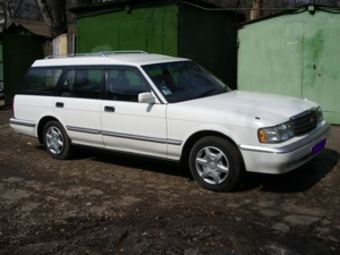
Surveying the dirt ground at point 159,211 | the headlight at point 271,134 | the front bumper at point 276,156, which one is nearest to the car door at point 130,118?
the dirt ground at point 159,211

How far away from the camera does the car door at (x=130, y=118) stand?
20.0ft

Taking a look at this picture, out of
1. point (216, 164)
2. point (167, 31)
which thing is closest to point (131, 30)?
point (167, 31)

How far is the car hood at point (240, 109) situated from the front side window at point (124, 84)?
2.13 ft

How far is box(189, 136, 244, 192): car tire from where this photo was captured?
5.47 meters

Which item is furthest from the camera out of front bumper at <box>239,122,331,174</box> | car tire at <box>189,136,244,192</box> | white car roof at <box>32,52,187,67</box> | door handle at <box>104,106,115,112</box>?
white car roof at <box>32,52,187,67</box>

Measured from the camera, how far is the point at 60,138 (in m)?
7.54

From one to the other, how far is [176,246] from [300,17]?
671 centimetres

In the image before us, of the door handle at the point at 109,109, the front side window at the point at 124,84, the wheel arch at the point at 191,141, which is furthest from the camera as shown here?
the door handle at the point at 109,109

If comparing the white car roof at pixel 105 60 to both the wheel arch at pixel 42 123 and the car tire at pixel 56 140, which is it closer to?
the wheel arch at pixel 42 123

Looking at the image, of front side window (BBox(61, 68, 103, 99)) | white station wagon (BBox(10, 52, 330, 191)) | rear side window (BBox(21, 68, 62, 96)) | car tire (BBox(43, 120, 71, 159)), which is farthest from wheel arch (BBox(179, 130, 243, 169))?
rear side window (BBox(21, 68, 62, 96))

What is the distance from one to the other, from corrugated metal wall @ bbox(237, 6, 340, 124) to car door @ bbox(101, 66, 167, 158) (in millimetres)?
4404

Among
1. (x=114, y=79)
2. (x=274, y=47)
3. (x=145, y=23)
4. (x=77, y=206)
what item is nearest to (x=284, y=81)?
(x=274, y=47)

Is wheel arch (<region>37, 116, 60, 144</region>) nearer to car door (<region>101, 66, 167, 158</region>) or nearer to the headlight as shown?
car door (<region>101, 66, 167, 158</region>)

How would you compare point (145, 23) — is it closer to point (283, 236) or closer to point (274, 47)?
point (274, 47)
